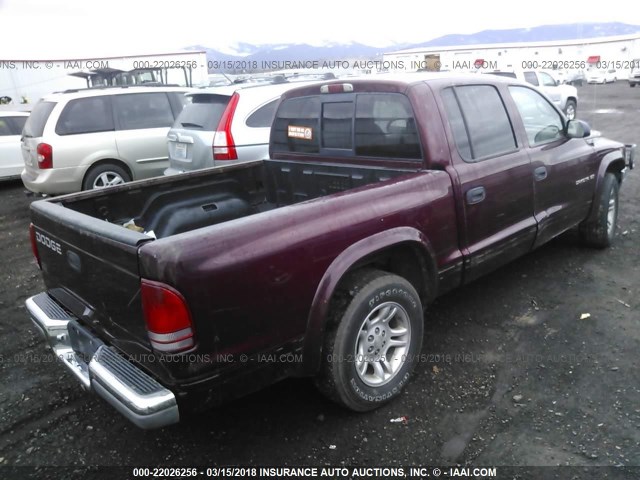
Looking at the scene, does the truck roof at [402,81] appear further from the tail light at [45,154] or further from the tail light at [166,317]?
the tail light at [45,154]

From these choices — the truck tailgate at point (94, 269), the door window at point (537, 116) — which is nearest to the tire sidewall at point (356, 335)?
the truck tailgate at point (94, 269)

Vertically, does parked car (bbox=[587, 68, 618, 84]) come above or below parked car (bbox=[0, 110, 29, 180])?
above

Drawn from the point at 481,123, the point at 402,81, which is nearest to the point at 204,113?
the point at 402,81

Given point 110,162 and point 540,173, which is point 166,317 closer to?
point 540,173

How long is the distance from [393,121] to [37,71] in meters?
22.9

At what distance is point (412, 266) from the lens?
3.16 m

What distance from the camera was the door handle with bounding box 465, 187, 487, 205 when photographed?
130 inches

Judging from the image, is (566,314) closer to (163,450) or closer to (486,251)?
(486,251)

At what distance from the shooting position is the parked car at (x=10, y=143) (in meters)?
9.68

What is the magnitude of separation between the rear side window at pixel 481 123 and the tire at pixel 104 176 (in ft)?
19.0

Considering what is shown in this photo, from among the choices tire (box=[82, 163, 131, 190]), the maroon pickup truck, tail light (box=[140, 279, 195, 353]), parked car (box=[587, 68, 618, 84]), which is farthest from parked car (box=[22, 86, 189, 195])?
parked car (box=[587, 68, 618, 84])

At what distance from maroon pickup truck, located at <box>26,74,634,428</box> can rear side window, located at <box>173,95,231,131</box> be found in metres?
2.23

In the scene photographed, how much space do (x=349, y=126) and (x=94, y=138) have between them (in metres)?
5.41

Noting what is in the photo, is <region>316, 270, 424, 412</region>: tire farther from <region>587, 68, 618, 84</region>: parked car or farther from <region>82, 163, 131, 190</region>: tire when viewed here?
<region>587, 68, 618, 84</region>: parked car
